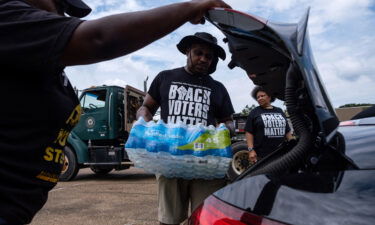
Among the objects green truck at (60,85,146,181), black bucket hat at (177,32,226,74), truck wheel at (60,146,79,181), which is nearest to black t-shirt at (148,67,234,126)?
black bucket hat at (177,32,226,74)

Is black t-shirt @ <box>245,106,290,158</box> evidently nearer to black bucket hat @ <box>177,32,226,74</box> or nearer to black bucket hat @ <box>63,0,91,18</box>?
black bucket hat @ <box>177,32,226,74</box>

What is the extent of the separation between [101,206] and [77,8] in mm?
4335

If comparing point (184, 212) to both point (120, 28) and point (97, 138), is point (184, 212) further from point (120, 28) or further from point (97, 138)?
point (97, 138)

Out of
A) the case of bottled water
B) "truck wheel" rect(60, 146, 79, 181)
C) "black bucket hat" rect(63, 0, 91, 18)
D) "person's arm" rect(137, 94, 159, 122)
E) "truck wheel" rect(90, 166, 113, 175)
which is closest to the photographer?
"black bucket hat" rect(63, 0, 91, 18)

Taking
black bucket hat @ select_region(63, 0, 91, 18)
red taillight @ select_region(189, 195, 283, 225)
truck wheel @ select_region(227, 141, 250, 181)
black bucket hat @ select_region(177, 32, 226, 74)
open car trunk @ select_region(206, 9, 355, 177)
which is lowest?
truck wheel @ select_region(227, 141, 250, 181)

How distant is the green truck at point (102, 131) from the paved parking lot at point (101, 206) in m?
1.35

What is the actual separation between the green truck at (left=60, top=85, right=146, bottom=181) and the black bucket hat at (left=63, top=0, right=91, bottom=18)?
717 cm

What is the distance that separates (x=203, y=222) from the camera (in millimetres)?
Result: 1022

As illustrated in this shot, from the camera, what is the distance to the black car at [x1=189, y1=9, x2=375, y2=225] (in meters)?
0.82

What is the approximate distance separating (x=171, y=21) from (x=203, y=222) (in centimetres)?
61

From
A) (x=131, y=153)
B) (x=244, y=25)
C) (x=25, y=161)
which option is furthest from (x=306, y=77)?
(x=131, y=153)

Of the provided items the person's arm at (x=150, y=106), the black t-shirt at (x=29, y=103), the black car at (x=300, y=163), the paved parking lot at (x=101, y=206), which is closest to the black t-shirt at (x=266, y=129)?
the paved parking lot at (x=101, y=206)

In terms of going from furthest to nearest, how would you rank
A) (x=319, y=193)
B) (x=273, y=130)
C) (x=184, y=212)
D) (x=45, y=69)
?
(x=273, y=130)
(x=184, y=212)
(x=45, y=69)
(x=319, y=193)

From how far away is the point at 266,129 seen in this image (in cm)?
438
